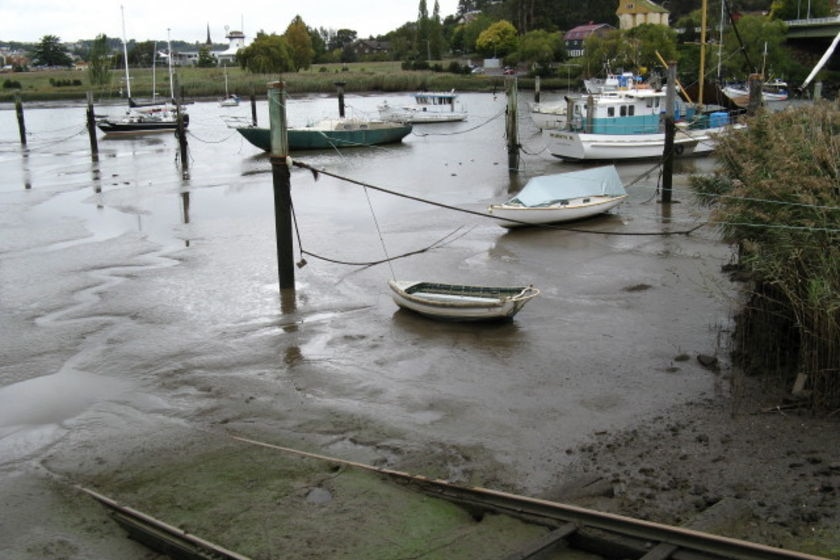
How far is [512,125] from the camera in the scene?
1337 inches

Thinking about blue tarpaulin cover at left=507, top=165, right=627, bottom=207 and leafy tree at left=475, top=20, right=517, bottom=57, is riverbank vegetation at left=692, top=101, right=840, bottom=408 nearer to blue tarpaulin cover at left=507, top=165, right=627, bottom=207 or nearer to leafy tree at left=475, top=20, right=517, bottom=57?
blue tarpaulin cover at left=507, top=165, right=627, bottom=207

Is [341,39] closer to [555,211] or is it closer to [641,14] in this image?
[641,14]

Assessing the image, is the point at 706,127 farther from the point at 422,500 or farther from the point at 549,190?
the point at 422,500

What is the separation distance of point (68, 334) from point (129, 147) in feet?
119

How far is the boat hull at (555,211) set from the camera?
849 inches

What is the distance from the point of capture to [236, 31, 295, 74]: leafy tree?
118375 mm

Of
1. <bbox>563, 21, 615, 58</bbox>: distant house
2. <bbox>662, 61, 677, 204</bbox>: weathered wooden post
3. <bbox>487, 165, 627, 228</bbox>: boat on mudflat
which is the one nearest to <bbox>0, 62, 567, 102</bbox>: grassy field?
<bbox>563, 21, 615, 58</bbox>: distant house

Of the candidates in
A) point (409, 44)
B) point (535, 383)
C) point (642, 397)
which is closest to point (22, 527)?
point (535, 383)

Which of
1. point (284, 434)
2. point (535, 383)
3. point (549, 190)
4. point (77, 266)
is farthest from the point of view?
point (549, 190)

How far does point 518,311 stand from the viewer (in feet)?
48.0

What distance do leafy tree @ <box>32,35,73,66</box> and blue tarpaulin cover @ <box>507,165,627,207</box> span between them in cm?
14542

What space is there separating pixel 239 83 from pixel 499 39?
43514mm

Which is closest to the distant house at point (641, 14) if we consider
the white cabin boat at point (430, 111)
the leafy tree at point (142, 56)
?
the white cabin boat at point (430, 111)

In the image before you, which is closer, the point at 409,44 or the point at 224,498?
the point at 224,498
